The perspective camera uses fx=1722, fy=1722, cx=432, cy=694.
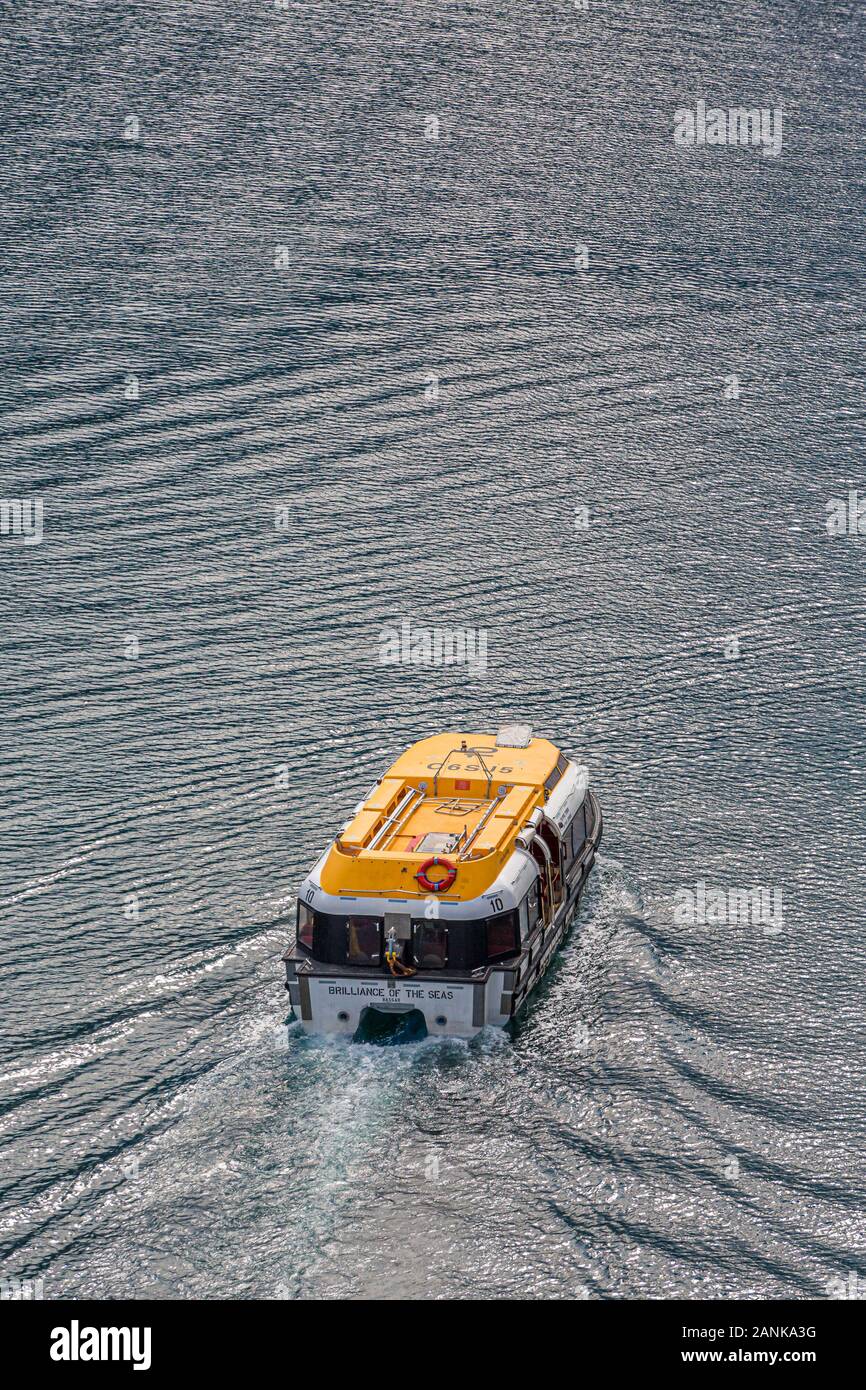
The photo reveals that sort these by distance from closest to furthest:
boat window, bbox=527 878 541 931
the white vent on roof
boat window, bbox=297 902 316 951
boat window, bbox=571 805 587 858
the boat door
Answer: boat window, bbox=297 902 316 951 → boat window, bbox=527 878 541 931 → the boat door → boat window, bbox=571 805 587 858 → the white vent on roof

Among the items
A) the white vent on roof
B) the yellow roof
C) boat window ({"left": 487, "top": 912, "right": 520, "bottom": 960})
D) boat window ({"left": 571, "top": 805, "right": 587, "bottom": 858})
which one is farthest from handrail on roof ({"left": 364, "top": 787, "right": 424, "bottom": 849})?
boat window ({"left": 571, "top": 805, "right": 587, "bottom": 858})

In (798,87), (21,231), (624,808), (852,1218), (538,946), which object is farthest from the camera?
(798,87)

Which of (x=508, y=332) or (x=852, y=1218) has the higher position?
(x=508, y=332)

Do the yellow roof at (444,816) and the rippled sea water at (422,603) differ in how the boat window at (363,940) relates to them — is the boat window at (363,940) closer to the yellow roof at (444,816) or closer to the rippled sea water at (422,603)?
the yellow roof at (444,816)

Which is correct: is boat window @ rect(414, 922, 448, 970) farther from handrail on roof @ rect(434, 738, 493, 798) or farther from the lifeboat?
handrail on roof @ rect(434, 738, 493, 798)

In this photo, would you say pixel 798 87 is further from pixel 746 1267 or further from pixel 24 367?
pixel 746 1267

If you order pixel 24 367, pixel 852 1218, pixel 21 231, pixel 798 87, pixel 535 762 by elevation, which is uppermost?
pixel 798 87
